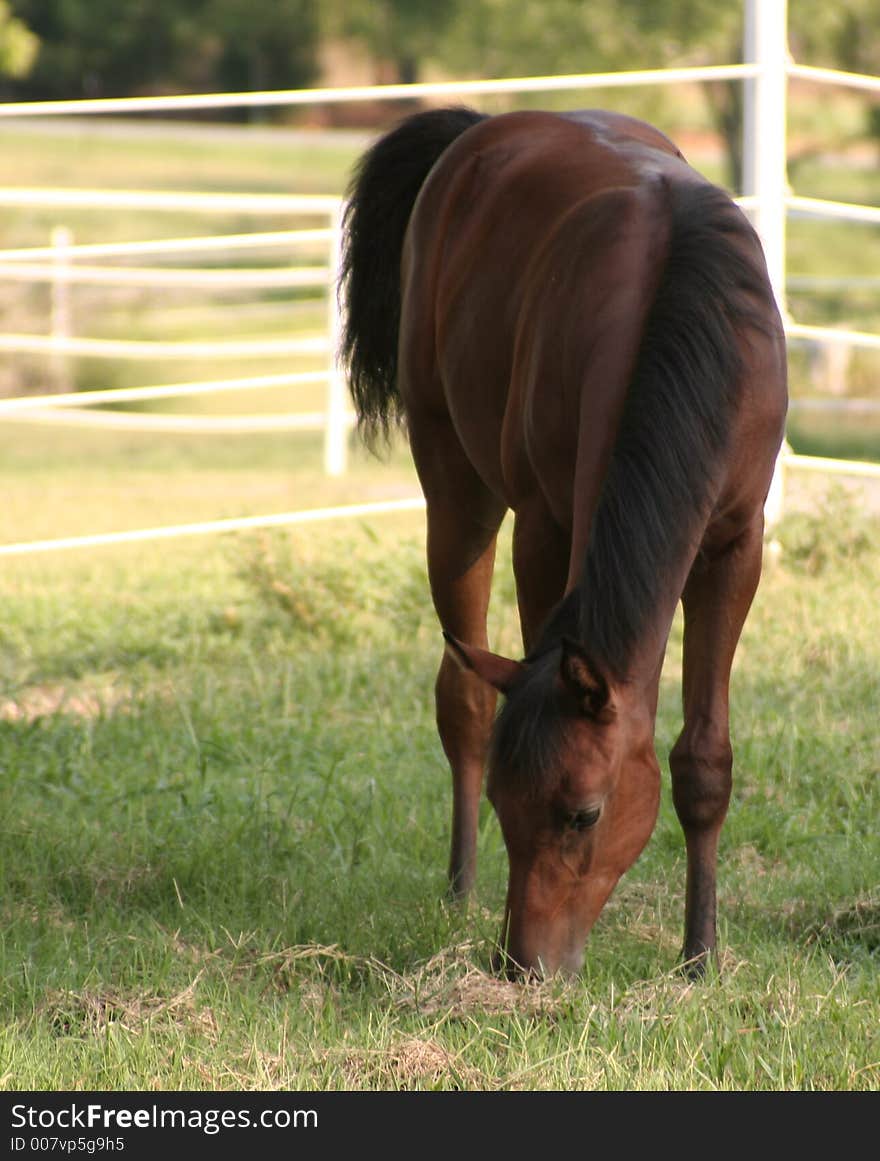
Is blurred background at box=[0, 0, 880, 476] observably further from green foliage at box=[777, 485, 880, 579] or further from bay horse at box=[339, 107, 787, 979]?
bay horse at box=[339, 107, 787, 979]

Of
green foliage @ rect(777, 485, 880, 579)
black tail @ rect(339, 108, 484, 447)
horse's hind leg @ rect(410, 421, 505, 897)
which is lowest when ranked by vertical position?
green foliage @ rect(777, 485, 880, 579)

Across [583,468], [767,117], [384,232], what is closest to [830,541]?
[767,117]

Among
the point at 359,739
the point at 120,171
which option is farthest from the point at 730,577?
the point at 120,171

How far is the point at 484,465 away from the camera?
12.1ft

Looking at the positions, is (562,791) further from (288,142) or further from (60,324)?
(288,142)

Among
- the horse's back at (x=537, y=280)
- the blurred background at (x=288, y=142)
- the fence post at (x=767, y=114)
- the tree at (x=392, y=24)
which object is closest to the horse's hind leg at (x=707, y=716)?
the horse's back at (x=537, y=280)

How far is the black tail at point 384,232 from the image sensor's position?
14.6 feet

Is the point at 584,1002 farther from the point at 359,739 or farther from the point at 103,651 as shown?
the point at 103,651

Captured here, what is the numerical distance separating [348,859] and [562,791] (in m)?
1.33

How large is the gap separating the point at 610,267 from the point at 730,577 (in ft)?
2.13

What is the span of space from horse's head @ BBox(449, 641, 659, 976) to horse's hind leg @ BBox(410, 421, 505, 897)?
3.66 feet

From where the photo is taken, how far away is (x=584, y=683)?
8.75ft

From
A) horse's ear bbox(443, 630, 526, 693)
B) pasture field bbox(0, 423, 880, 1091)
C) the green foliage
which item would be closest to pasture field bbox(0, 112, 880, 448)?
the green foliage

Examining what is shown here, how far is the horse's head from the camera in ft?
8.87
